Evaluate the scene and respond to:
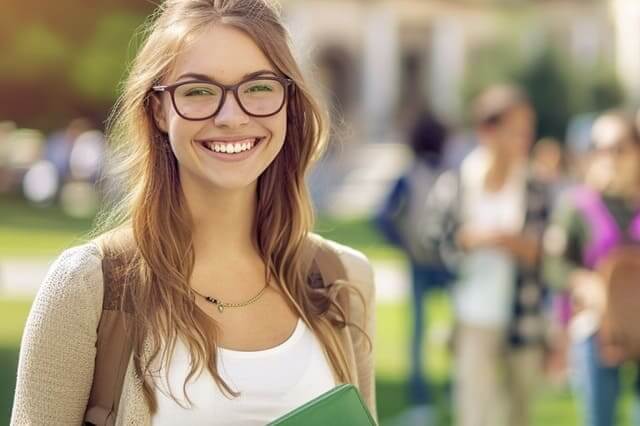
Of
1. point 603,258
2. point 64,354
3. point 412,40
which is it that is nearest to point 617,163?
point 603,258

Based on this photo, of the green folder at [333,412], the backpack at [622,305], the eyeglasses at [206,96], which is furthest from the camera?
the backpack at [622,305]

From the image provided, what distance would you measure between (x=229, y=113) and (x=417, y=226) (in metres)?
6.15

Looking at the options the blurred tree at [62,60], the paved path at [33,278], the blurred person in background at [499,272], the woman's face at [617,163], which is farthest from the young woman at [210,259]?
the blurred tree at [62,60]

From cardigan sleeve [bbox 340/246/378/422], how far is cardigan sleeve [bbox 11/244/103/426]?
1.91 feet

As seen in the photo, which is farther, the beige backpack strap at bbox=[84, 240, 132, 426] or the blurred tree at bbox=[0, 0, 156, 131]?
A: the blurred tree at bbox=[0, 0, 156, 131]

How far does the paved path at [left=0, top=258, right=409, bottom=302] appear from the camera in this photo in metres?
14.2

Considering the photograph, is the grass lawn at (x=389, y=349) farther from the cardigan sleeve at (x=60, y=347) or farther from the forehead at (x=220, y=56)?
the forehead at (x=220, y=56)

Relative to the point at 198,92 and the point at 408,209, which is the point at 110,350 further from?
the point at 408,209

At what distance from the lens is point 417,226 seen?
8672 millimetres

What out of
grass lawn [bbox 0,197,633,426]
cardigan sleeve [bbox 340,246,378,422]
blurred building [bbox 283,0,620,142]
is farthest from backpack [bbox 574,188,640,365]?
blurred building [bbox 283,0,620,142]

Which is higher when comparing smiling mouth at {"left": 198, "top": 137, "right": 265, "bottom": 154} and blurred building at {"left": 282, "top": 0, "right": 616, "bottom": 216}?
blurred building at {"left": 282, "top": 0, "right": 616, "bottom": 216}

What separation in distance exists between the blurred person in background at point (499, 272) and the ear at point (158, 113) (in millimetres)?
4037

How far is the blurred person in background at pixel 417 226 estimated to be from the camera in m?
8.70

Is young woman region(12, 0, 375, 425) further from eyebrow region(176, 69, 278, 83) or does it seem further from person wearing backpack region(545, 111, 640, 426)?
person wearing backpack region(545, 111, 640, 426)
